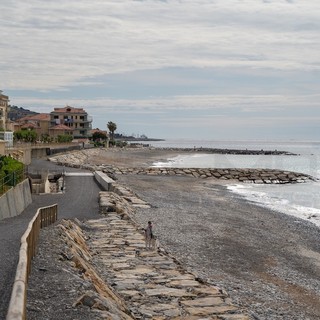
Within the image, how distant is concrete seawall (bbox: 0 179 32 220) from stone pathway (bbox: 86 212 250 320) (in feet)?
18.4

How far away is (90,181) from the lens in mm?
44469

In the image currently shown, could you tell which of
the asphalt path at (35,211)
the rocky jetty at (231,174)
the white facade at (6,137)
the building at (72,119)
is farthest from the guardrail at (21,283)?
the building at (72,119)

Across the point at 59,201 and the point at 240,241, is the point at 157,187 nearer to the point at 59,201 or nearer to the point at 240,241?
the point at 59,201

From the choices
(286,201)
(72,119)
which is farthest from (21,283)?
(72,119)

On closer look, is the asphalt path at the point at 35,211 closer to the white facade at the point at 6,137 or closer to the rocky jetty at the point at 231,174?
the white facade at the point at 6,137

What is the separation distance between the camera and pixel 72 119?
158 metres

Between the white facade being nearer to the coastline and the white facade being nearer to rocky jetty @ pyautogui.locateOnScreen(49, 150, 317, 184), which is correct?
rocky jetty @ pyautogui.locateOnScreen(49, 150, 317, 184)

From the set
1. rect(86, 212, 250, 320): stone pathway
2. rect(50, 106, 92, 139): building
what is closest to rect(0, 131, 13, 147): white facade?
rect(86, 212, 250, 320): stone pathway

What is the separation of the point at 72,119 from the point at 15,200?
134 m

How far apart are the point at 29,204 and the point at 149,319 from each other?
2007 cm

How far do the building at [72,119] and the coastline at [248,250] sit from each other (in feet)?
393

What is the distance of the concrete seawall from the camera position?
24.1 metres

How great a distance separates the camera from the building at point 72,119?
158125mm

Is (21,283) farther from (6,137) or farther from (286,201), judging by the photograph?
(6,137)
